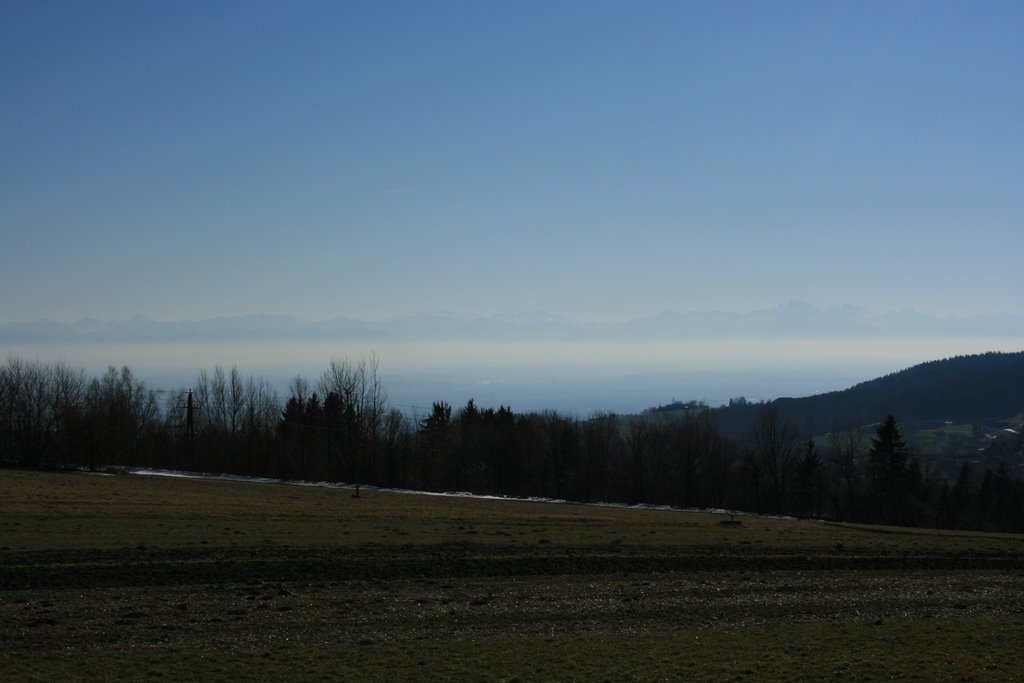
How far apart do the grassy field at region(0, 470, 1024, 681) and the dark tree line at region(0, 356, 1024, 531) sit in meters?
59.4

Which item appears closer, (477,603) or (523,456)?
(477,603)

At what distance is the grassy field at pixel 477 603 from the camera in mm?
15805

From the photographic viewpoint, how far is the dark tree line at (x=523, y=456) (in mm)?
95625

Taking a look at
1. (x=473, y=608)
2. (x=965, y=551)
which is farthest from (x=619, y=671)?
(x=965, y=551)

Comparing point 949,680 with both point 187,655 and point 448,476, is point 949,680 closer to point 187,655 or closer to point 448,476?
point 187,655

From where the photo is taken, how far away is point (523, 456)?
10462 cm

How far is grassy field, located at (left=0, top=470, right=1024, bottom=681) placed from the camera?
622 inches

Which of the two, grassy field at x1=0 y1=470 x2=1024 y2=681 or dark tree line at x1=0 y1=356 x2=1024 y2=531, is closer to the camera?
grassy field at x1=0 y1=470 x2=1024 y2=681

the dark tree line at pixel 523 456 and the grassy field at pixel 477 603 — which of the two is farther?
the dark tree line at pixel 523 456

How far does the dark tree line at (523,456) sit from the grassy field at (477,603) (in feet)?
195

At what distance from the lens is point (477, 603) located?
21.2m

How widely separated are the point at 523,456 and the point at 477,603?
83.8 meters

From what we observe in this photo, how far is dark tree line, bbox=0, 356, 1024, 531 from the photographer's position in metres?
95.6

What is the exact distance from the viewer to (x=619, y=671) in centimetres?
1563
